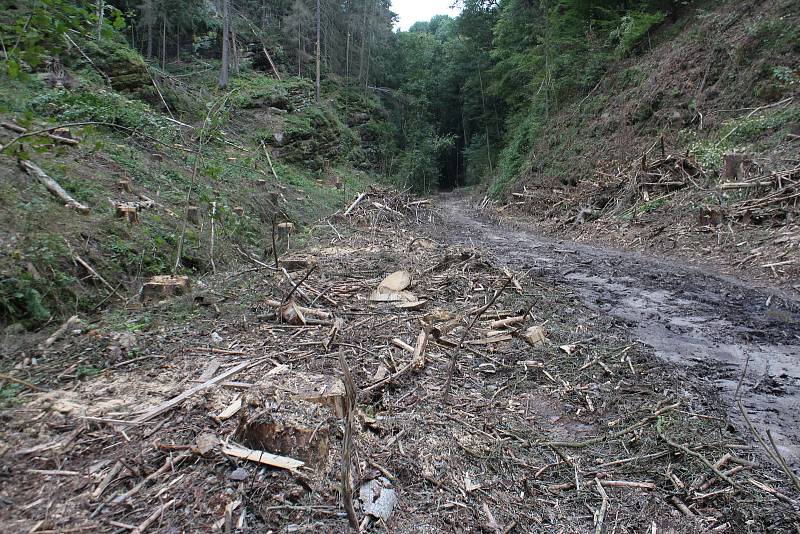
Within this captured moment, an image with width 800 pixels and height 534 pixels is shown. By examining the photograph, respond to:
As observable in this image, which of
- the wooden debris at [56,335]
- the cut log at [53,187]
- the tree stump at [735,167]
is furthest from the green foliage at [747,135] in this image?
the cut log at [53,187]

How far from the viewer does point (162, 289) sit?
4543 mm

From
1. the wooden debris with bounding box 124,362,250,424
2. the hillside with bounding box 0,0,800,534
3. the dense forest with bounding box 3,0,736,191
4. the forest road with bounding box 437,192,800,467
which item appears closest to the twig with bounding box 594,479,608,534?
the hillside with bounding box 0,0,800,534

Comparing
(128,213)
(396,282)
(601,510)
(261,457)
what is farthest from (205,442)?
(128,213)

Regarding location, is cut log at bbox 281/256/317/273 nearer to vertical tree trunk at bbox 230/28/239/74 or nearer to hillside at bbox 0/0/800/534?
hillside at bbox 0/0/800/534

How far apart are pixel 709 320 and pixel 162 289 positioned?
5931mm

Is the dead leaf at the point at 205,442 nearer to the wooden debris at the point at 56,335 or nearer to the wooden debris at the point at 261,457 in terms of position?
the wooden debris at the point at 261,457

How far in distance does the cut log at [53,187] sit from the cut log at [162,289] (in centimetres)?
192

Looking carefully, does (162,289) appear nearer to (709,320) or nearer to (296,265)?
(296,265)

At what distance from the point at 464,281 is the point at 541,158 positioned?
15.5 meters

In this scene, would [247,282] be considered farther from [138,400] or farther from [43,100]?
[43,100]

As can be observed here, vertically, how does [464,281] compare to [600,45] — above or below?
below

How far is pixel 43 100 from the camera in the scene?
25.8ft

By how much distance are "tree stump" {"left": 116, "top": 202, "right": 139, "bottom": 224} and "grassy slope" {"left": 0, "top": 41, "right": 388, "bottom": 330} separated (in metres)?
0.14

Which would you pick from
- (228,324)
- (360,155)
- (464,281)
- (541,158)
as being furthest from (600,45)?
(228,324)
